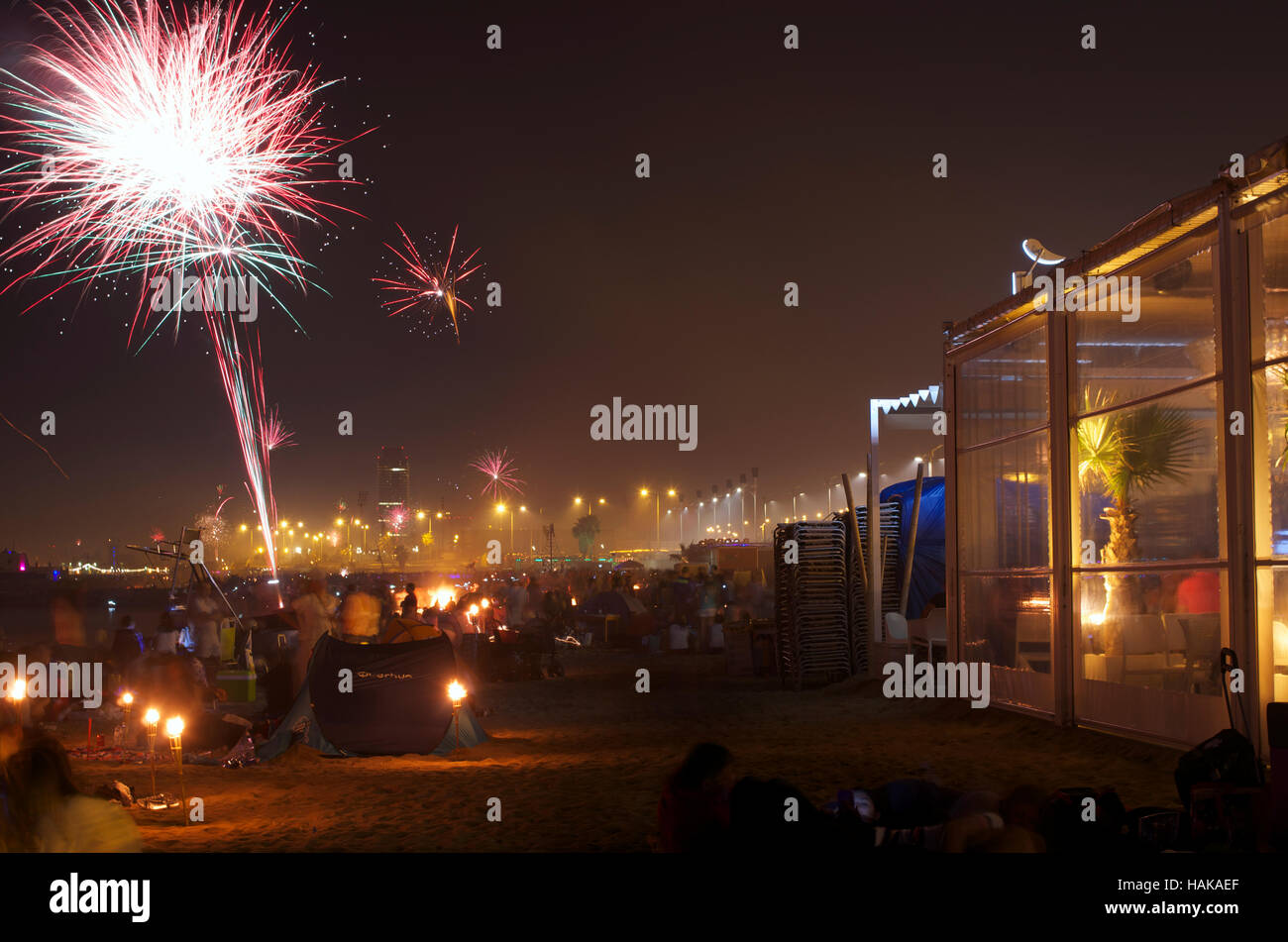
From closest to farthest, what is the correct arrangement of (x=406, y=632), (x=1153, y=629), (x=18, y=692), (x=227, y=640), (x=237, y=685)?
(x=1153, y=629)
(x=18, y=692)
(x=406, y=632)
(x=237, y=685)
(x=227, y=640)

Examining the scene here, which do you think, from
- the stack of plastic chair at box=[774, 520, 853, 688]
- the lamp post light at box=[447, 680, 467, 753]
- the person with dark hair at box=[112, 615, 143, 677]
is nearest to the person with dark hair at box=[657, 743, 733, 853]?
the lamp post light at box=[447, 680, 467, 753]

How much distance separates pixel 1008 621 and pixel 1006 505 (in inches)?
59.0

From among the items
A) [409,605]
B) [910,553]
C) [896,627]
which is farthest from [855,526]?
[409,605]

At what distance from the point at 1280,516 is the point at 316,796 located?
9.00 m

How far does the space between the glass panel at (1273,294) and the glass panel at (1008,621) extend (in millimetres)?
4363

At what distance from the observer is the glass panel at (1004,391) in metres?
12.6

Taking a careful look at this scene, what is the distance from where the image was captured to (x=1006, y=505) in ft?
43.5

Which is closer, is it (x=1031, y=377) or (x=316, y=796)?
(x=316, y=796)

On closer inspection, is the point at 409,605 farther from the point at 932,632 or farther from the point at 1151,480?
the point at 1151,480

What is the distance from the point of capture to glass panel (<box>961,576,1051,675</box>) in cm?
1234

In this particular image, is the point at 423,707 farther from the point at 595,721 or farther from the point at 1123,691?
the point at 1123,691

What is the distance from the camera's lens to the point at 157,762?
11883 mm
